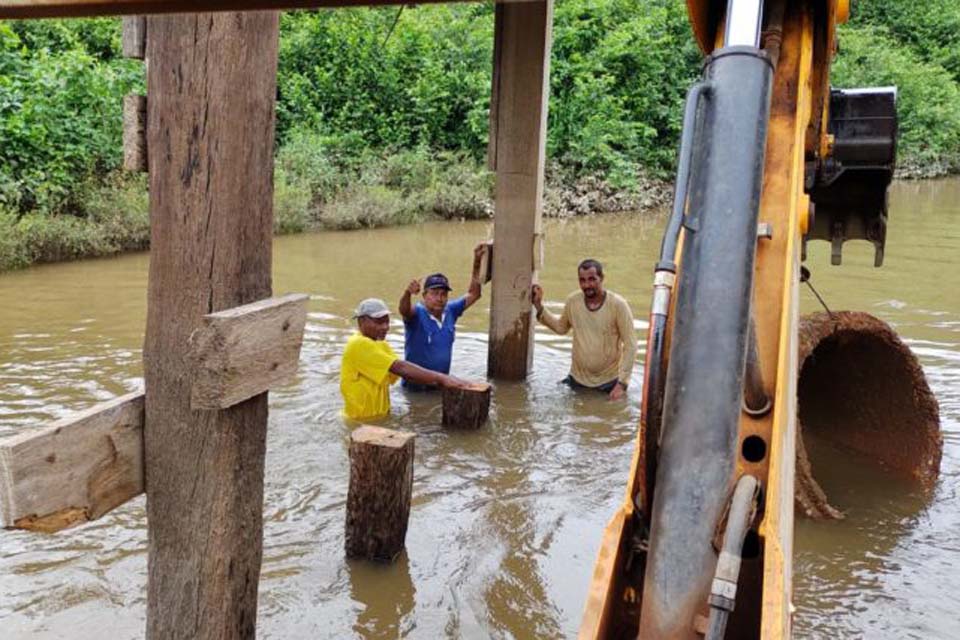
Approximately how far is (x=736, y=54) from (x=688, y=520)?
130 cm

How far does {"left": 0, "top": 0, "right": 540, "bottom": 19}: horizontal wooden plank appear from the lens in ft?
6.62

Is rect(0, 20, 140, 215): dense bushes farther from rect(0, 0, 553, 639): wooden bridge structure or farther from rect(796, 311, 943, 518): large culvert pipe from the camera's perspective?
rect(0, 0, 553, 639): wooden bridge structure

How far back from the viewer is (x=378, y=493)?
4656mm

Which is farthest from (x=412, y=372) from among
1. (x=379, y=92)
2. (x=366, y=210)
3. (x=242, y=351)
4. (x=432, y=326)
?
(x=379, y=92)

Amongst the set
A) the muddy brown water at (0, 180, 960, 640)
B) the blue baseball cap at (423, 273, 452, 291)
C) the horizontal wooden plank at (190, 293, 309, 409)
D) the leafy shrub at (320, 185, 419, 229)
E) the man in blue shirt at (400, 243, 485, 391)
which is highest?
the leafy shrub at (320, 185, 419, 229)

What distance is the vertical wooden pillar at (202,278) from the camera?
8.48 feet

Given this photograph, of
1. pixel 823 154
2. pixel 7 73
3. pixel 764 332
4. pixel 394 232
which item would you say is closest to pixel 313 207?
pixel 394 232

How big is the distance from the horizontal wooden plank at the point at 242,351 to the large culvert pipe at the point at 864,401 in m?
3.26

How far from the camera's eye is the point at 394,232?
17.2m

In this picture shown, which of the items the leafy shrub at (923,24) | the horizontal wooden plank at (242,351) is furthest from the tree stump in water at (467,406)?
the leafy shrub at (923,24)

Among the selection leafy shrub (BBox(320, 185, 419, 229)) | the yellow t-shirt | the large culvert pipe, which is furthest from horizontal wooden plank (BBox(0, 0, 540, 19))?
leafy shrub (BBox(320, 185, 419, 229))

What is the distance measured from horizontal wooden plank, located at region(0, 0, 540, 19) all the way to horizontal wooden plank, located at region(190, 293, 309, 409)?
2.69 ft

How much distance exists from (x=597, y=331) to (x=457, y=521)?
8.78 feet

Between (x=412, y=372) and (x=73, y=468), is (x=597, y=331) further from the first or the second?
(x=73, y=468)
